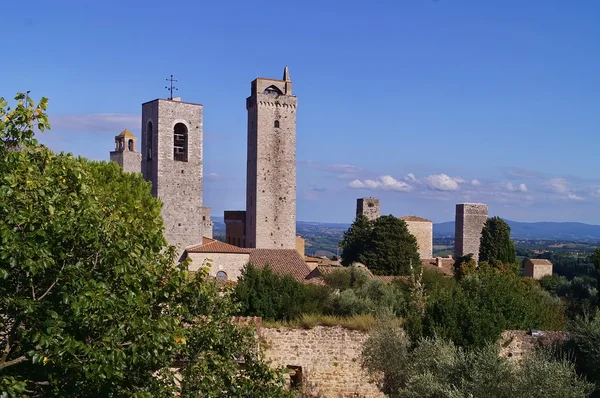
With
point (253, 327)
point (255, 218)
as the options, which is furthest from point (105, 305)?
point (255, 218)

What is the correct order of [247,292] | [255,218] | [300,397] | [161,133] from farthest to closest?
[255,218] → [161,133] → [247,292] → [300,397]

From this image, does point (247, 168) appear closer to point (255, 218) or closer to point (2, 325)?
point (255, 218)

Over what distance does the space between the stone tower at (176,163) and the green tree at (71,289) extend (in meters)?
33.4

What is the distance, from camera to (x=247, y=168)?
59.4 m

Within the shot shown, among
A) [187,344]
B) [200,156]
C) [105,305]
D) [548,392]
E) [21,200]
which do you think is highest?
[200,156]

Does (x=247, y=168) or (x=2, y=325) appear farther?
(x=247, y=168)

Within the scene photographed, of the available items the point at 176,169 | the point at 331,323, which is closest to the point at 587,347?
the point at 331,323

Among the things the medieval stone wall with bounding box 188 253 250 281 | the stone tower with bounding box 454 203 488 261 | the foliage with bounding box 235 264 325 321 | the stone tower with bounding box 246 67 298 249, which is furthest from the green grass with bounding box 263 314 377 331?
the stone tower with bounding box 454 203 488 261

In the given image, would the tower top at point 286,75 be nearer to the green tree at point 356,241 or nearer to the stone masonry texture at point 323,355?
the green tree at point 356,241

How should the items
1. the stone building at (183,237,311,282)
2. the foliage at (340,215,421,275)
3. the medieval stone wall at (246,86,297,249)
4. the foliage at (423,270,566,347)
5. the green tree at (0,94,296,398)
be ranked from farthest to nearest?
1. the medieval stone wall at (246,86,297,249)
2. the foliage at (340,215,421,275)
3. the stone building at (183,237,311,282)
4. the foliage at (423,270,566,347)
5. the green tree at (0,94,296,398)

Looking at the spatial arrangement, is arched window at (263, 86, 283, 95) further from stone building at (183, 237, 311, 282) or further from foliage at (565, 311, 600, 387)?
foliage at (565, 311, 600, 387)

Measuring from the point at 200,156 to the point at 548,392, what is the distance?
34.0 metres

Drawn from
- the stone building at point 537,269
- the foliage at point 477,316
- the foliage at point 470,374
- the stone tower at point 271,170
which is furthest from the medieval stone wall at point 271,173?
the foliage at point 470,374

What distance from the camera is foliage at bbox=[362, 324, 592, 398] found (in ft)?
38.9
